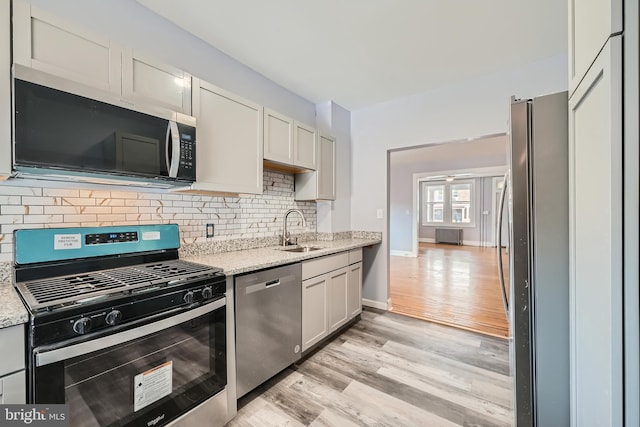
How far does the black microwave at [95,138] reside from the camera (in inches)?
42.2

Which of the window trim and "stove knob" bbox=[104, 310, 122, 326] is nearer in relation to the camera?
Result: "stove knob" bbox=[104, 310, 122, 326]

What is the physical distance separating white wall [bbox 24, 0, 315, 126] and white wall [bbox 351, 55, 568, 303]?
1.31 metres

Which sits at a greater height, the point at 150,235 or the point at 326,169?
the point at 326,169

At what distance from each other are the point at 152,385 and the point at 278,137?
1.88 meters

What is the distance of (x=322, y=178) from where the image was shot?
2.92 metres

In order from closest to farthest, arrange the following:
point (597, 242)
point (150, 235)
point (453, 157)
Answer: point (597, 242)
point (150, 235)
point (453, 157)

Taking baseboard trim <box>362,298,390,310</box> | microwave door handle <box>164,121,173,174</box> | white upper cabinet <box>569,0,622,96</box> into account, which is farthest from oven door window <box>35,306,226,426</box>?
baseboard trim <box>362,298,390,310</box>

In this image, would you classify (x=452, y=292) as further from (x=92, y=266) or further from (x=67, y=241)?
(x=67, y=241)

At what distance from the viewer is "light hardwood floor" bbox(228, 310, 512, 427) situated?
5.22 feet

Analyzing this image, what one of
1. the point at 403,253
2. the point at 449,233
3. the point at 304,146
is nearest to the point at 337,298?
the point at 304,146

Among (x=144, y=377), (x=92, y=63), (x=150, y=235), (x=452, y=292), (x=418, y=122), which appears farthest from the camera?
(x=452, y=292)

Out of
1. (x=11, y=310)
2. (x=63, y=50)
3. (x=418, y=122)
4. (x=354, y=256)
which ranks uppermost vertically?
(x=418, y=122)

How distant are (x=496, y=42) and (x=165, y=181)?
2.64 m

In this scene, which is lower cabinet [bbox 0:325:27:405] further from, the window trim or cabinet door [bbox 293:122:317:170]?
the window trim
